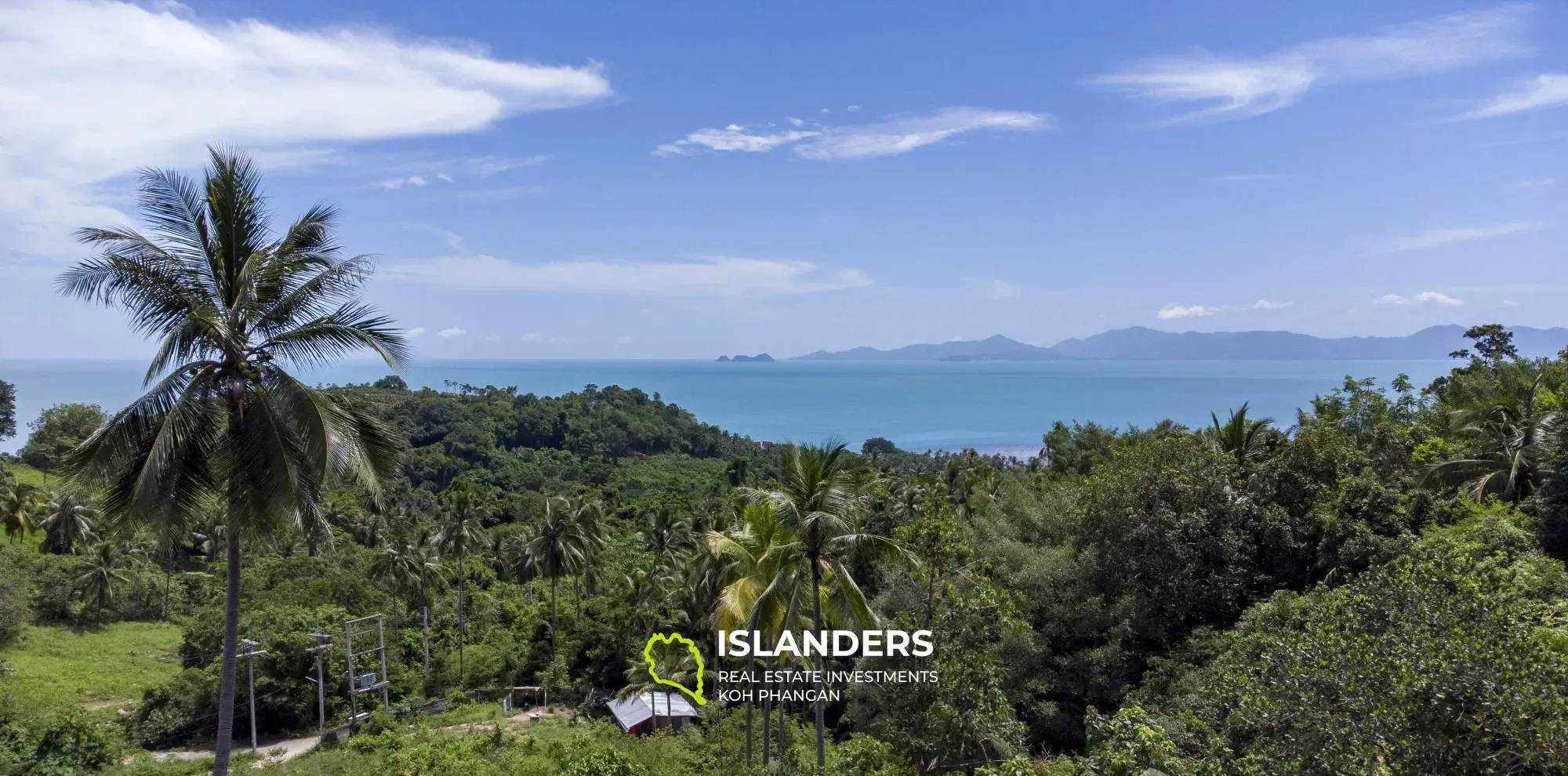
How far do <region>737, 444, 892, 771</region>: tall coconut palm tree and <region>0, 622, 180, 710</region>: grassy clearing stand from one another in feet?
61.2

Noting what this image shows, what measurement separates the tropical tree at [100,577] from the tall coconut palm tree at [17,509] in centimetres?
764

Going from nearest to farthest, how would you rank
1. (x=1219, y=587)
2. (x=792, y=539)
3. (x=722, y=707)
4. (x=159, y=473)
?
(x=159, y=473) → (x=792, y=539) → (x=1219, y=587) → (x=722, y=707)

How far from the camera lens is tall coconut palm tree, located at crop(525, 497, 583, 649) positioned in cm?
2564

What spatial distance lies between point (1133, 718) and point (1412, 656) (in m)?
2.73

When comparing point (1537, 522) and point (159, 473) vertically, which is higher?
point (159, 473)

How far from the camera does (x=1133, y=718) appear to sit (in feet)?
28.3

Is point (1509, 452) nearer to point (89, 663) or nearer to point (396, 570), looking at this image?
point (396, 570)

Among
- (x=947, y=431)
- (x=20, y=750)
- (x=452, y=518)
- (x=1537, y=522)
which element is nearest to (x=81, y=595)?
(x=452, y=518)

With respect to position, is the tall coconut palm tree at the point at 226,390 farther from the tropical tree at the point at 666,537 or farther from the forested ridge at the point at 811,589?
the tropical tree at the point at 666,537

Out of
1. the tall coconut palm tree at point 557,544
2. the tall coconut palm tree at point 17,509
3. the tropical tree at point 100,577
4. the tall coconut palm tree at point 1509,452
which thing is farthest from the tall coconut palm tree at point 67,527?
the tall coconut palm tree at point 1509,452

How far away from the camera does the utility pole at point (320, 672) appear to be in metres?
20.3

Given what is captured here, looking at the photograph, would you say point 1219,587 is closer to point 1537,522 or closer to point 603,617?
point 1537,522

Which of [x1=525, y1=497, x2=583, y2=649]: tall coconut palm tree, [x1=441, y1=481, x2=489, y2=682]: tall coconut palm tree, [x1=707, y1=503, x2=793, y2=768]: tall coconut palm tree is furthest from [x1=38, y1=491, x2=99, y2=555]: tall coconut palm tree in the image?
[x1=707, y1=503, x2=793, y2=768]: tall coconut palm tree

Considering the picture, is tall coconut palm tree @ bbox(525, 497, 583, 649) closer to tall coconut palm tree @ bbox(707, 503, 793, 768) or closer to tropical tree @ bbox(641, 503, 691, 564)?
tropical tree @ bbox(641, 503, 691, 564)
